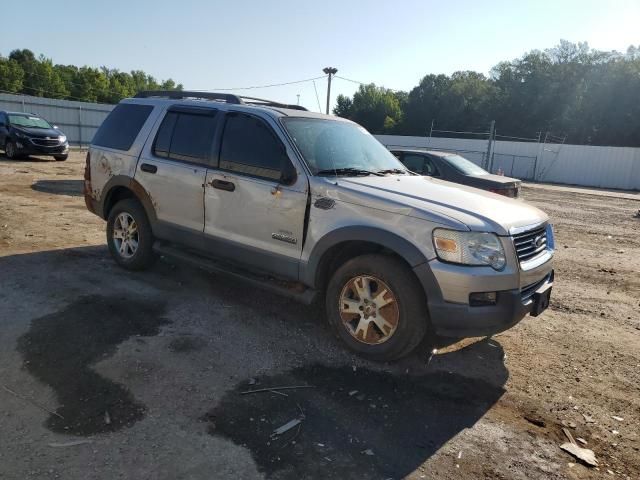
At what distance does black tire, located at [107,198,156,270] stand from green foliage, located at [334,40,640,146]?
59.3 meters

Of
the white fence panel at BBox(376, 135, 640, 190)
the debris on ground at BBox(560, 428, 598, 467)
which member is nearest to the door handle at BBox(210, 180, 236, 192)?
the debris on ground at BBox(560, 428, 598, 467)

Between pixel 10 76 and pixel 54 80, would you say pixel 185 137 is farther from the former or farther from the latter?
pixel 54 80

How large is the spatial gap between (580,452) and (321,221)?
243cm


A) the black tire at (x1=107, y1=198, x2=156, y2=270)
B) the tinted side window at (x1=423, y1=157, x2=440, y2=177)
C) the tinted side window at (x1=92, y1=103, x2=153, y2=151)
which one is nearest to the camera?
the black tire at (x1=107, y1=198, x2=156, y2=270)

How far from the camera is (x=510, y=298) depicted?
3.58m

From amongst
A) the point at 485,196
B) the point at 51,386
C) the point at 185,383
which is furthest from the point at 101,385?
the point at 485,196

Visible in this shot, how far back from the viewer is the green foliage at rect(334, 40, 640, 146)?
179ft

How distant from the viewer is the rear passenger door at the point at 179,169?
503 centimetres

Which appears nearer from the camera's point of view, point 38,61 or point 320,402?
point 320,402

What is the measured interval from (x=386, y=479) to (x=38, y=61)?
88776 millimetres

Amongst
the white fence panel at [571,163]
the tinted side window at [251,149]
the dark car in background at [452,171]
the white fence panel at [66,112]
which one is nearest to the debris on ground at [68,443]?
the tinted side window at [251,149]

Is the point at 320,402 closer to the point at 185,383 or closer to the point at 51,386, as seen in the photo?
the point at 185,383

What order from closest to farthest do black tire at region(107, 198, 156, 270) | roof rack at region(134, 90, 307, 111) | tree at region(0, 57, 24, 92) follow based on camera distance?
roof rack at region(134, 90, 307, 111), black tire at region(107, 198, 156, 270), tree at region(0, 57, 24, 92)

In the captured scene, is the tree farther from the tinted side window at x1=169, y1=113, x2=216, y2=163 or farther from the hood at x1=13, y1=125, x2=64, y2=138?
the tinted side window at x1=169, y1=113, x2=216, y2=163
